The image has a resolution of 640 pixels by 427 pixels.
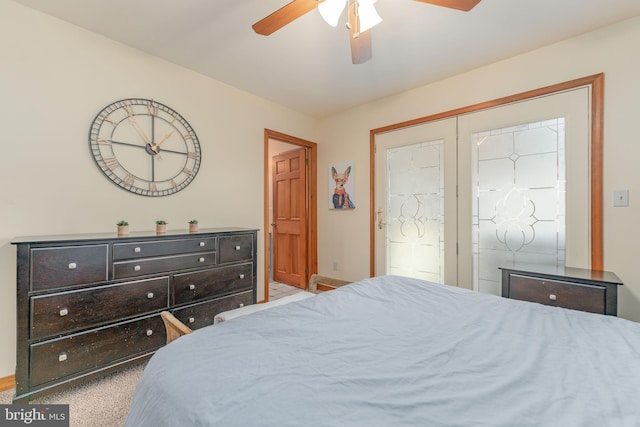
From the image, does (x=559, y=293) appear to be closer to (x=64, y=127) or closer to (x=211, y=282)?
(x=211, y=282)

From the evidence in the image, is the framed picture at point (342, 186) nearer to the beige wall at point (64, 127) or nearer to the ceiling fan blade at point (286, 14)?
the beige wall at point (64, 127)

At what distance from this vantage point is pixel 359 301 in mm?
1427

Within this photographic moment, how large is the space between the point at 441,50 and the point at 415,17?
1.87ft

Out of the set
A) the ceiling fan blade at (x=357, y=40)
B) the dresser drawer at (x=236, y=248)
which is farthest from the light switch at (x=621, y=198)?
the dresser drawer at (x=236, y=248)

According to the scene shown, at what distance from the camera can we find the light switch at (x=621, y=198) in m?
2.07

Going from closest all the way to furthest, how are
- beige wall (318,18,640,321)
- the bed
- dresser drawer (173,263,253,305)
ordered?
the bed → beige wall (318,18,640,321) → dresser drawer (173,263,253,305)

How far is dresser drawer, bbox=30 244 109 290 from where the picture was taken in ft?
5.30

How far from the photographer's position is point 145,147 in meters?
2.49

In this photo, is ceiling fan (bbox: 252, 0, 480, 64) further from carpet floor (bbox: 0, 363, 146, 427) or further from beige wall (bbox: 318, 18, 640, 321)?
carpet floor (bbox: 0, 363, 146, 427)

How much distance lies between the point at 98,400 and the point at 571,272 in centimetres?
338

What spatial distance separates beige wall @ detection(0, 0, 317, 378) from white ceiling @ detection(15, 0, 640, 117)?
A: 17cm

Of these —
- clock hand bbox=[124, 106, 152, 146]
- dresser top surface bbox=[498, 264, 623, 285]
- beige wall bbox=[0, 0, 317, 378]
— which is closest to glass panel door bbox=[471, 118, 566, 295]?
dresser top surface bbox=[498, 264, 623, 285]

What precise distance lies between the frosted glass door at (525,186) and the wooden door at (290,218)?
2238mm

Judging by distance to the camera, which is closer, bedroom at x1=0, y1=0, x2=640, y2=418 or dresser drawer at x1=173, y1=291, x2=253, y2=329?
bedroom at x1=0, y1=0, x2=640, y2=418
